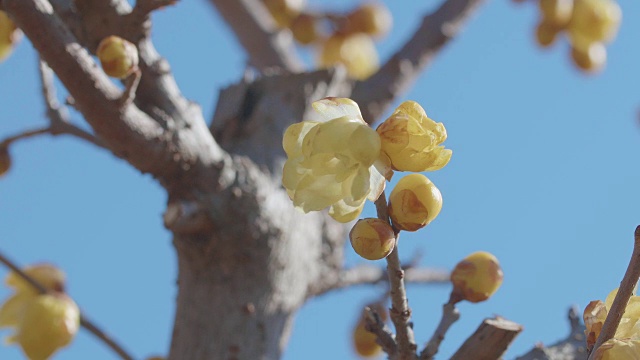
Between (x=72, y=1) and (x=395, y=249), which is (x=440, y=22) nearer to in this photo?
(x=72, y=1)

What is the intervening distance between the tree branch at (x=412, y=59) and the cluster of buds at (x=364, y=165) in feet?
3.94

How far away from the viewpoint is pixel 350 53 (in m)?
2.46

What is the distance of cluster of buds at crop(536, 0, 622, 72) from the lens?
1.98m

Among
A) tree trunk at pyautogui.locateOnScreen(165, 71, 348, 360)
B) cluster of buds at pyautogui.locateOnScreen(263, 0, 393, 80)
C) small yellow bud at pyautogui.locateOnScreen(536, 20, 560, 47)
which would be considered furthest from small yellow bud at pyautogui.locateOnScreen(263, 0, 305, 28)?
tree trunk at pyautogui.locateOnScreen(165, 71, 348, 360)

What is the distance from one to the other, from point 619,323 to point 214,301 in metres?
0.78

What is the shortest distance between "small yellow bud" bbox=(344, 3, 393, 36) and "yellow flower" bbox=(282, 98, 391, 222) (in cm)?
177

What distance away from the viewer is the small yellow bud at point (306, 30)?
7.86ft

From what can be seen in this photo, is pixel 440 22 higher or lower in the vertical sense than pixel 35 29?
higher

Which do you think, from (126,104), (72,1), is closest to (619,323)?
(126,104)

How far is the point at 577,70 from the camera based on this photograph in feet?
6.84

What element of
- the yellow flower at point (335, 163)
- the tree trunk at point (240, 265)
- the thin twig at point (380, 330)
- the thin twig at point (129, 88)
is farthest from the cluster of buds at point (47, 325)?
the yellow flower at point (335, 163)

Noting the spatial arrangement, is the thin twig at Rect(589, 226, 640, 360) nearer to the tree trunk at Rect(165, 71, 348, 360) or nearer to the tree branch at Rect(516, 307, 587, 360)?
the tree branch at Rect(516, 307, 587, 360)

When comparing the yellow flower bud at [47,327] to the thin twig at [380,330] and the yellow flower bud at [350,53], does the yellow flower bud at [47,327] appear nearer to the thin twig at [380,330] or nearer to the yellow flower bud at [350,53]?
the thin twig at [380,330]

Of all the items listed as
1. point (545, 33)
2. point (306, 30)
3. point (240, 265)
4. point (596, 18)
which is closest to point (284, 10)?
point (306, 30)
